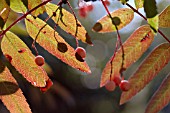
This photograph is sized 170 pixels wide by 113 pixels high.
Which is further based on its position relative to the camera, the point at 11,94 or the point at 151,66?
the point at 151,66

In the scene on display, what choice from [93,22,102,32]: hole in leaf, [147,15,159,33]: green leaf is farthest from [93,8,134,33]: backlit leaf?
[147,15,159,33]: green leaf

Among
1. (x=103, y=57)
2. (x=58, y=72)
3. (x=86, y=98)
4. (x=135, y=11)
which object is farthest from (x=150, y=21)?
(x=103, y=57)

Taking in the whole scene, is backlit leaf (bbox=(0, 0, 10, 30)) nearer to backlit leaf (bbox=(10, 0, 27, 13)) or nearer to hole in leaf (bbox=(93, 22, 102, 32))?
backlit leaf (bbox=(10, 0, 27, 13))

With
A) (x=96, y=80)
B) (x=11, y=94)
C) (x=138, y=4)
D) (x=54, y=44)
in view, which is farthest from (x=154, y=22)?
(x=96, y=80)

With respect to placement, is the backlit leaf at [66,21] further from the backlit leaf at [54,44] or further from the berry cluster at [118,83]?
the berry cluster at [118,83]

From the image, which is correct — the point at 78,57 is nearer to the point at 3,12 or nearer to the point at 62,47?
the point at 62,47

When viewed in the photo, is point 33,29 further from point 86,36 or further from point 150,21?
point 150,21
